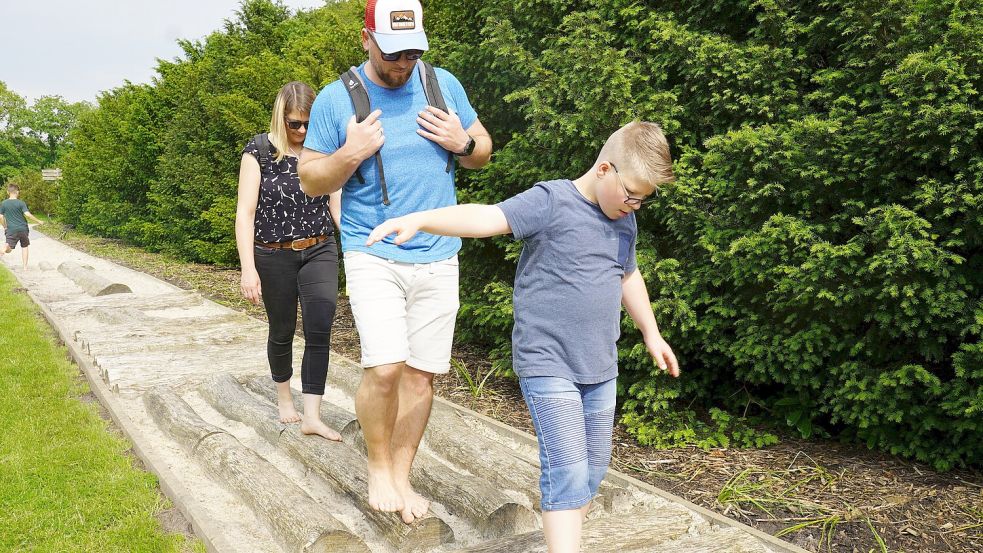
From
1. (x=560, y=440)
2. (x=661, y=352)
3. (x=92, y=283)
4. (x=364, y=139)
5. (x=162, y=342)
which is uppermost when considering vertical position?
(x=364, y=139)

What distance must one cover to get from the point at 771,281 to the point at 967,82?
4.73ft

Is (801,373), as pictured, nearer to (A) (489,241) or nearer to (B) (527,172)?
(B) (527,172)

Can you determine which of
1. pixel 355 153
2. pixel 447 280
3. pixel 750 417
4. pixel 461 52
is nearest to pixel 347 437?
pixel 447 280

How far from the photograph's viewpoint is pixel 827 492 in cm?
418

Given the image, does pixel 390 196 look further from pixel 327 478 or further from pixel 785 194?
pixel 785 194

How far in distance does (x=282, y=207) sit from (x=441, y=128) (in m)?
1.62

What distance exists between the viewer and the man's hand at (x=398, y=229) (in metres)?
2.48

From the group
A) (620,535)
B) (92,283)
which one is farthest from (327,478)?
(92,283)

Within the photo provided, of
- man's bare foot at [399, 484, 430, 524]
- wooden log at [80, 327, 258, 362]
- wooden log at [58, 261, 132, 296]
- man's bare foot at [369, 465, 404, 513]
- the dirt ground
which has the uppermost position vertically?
man's bare foot at [369, 465, 404, 513]

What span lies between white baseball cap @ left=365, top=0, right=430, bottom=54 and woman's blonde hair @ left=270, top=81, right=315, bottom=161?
4.48ft

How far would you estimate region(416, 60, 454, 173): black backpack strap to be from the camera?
11.2 feet

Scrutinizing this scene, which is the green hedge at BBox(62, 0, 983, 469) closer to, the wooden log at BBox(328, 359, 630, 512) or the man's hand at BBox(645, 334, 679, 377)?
the wooden log at BBox(328, 359, 630, 512)

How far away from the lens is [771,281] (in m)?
4.55

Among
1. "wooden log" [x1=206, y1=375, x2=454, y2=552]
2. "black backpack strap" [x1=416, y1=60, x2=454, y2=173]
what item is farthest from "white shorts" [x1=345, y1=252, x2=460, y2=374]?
"wooden log" [x1=206, y1=375, x2=454, y2=552]
